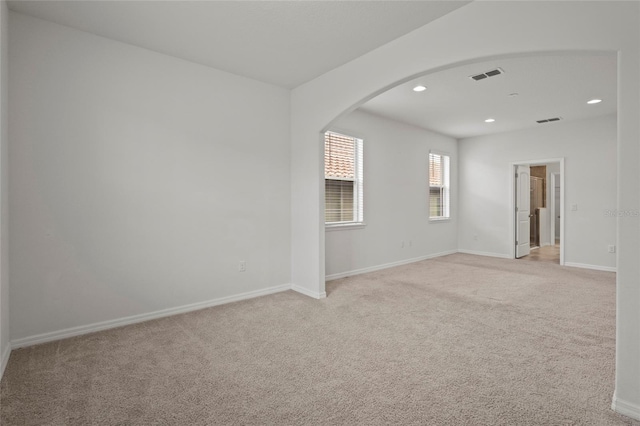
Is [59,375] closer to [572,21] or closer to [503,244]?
[572,21]

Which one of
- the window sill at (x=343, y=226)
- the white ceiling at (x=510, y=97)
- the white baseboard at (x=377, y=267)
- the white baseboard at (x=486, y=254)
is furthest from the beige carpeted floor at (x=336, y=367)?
the white baseboard at (x=486, y=254)

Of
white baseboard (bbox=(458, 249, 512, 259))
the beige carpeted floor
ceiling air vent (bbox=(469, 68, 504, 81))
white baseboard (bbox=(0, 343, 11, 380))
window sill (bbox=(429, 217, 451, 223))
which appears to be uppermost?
ceiling air vent (bbox=(469, 68, 504, 81))

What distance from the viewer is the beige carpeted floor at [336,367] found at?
6.11 ft

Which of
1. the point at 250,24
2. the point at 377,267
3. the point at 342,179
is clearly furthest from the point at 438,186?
the point at 250,24

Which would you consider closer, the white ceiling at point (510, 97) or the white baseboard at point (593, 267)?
the white ceiling at point (510, 97)

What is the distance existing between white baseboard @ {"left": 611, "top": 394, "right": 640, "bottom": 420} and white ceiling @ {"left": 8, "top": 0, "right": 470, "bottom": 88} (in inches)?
117

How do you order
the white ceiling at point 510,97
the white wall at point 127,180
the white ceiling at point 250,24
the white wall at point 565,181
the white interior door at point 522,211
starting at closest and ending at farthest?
the white ceiling at point 250,24
the white wall at point 127,180
the white ceiling at point 510,97
the white wall at point 565,181
the white interior door at point 522,211

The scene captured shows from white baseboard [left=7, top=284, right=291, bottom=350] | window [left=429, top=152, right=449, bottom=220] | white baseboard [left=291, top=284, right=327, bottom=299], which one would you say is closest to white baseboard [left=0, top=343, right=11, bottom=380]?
white baseboard [left=7, top=284, right=291, bottom=350]

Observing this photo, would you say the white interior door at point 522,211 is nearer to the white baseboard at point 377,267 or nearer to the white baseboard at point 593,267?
the white baseboard at point 593,267

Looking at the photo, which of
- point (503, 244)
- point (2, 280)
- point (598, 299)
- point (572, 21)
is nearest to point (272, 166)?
point (2, 280)

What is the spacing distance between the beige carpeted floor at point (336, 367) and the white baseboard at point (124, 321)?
10 centimetres

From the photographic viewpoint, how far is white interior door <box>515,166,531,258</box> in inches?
282

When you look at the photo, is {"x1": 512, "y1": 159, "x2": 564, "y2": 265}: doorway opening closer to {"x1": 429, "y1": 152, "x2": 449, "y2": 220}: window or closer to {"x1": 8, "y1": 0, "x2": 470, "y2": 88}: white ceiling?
{"x1": 429, "y1": 152, "x2": 449, "y2": 220}: window

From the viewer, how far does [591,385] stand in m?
2.13
